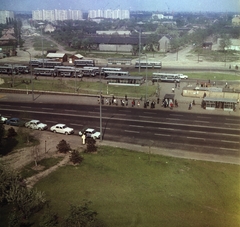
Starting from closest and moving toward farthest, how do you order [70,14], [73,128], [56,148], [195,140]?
1. [56,148]
2. [195,140]
3. [73,128]
4. [70,14]

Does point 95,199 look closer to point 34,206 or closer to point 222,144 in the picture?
point 34,206

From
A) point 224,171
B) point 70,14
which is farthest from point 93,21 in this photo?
point 224,171

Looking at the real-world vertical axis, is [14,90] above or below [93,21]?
below

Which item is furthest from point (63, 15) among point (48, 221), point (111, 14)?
point (48, 221)

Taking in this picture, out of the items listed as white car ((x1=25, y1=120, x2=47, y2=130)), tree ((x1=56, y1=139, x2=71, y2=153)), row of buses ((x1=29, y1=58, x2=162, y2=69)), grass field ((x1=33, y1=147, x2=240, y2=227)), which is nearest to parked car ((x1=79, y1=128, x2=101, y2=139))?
tree ((x1=56, y1=139, x2=71, y2=153))

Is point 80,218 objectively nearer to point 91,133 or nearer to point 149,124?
point 91,133

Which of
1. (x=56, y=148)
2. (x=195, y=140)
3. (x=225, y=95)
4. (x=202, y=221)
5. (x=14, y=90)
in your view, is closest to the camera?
(x=202, y=221)

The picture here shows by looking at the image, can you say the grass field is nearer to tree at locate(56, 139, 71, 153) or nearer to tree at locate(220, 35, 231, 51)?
tree at locate(56, 139, 71, 153)

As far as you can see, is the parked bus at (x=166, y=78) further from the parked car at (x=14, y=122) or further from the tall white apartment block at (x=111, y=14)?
the tall white apartment block at (x=111, y=14)
